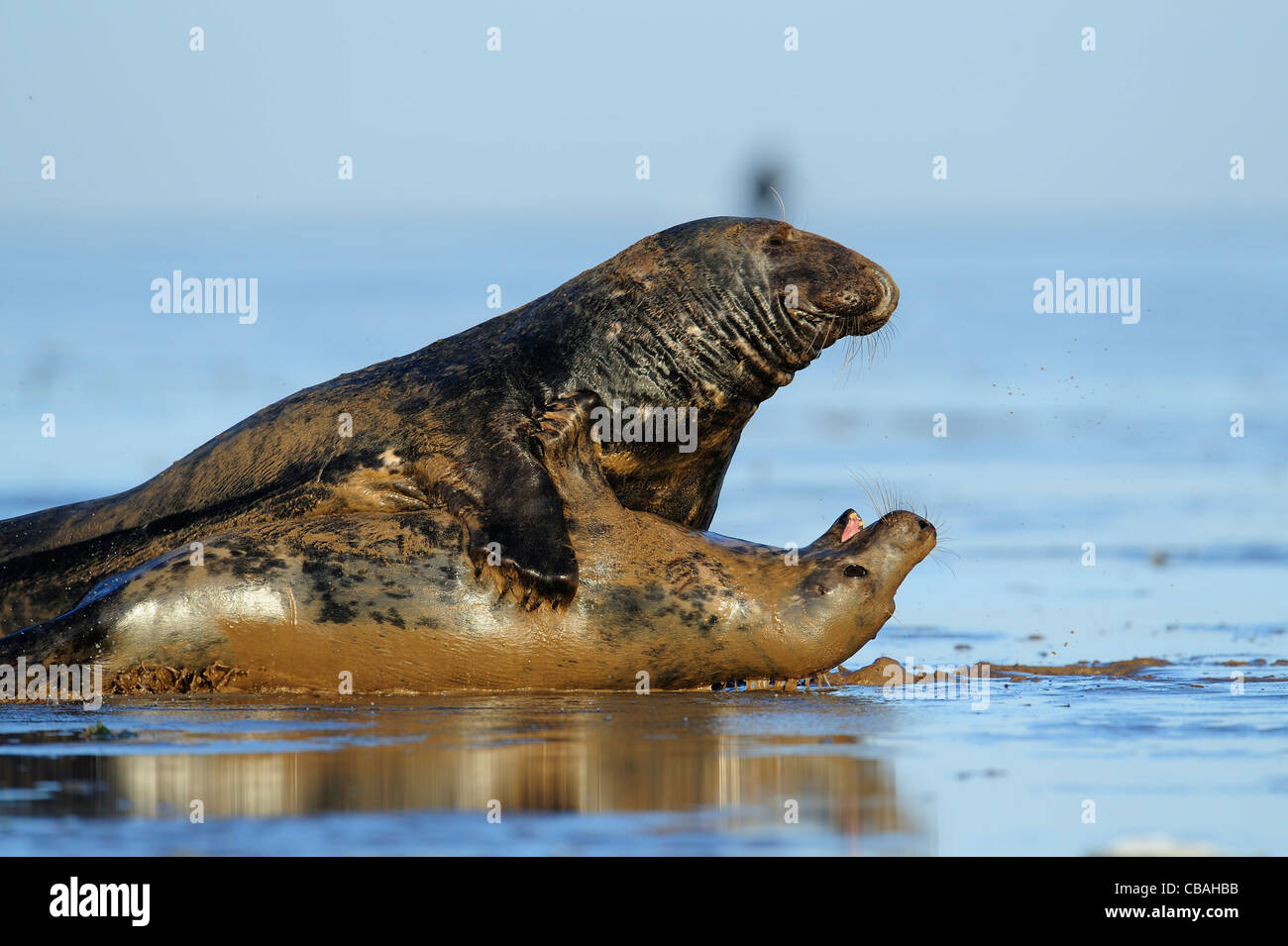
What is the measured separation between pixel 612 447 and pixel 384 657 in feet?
6.93

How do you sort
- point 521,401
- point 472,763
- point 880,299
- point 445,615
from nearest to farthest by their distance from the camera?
point 472,763, point 445,615, point 521,401, point 880,299

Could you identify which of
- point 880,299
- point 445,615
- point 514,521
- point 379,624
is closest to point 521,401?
point 514,521

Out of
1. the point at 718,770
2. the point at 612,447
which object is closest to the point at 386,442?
the point at 612,447

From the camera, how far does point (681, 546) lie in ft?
35.2

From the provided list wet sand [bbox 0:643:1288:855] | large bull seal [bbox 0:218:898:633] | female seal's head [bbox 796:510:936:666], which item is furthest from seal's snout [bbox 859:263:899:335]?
wet sand [bbox 0:643:1288:855]

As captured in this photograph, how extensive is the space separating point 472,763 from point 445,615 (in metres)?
2.92

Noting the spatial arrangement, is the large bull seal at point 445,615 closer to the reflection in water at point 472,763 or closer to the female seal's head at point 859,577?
the female seal's head at point 859,577

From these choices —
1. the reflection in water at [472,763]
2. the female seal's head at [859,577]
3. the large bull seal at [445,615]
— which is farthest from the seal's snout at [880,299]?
the reflection in water at [472,763]

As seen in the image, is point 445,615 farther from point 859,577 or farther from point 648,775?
point 648,775

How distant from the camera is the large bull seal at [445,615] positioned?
9.95m

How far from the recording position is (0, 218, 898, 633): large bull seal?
1099 centimetres

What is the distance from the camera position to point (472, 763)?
7266mm
